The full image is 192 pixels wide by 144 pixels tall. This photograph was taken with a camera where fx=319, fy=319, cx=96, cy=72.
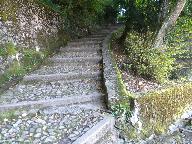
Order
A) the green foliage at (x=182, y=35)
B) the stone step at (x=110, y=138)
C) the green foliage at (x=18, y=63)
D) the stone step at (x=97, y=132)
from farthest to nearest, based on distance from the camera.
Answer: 1. the green foliage at (x=182, y=35)
2. the green foliage at (x=18, y=63)
3. the stone step at (x=110, y=138)
4. the stone step at (x=97, y=132)

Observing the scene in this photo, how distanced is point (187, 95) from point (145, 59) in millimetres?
1191

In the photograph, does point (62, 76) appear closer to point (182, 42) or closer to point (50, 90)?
point (50, 90)

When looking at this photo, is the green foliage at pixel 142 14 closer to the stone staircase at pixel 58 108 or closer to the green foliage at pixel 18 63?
the stone staircase at pixel 58 108

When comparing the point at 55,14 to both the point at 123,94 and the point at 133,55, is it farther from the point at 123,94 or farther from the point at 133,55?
the point at 123,94

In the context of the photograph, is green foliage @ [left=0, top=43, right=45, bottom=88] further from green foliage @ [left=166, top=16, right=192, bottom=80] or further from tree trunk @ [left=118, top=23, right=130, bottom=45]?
green foliage @ [left=166, top=16, right=192, bottom=80]

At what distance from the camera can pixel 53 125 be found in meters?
4.61

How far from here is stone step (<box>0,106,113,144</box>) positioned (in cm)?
423

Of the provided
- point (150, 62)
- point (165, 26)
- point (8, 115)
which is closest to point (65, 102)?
point (8, 115)

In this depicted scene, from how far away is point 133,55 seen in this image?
7508 millimetres

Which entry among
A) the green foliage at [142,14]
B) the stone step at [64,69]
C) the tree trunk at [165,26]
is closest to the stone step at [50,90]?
the stone step at [64,69]

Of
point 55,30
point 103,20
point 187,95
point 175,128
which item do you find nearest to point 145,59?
point 187,95

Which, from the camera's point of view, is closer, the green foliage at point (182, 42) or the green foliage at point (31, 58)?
the green foliage at point (31, 58)

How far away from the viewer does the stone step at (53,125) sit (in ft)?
13.9

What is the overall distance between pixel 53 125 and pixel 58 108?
2.24 feet
